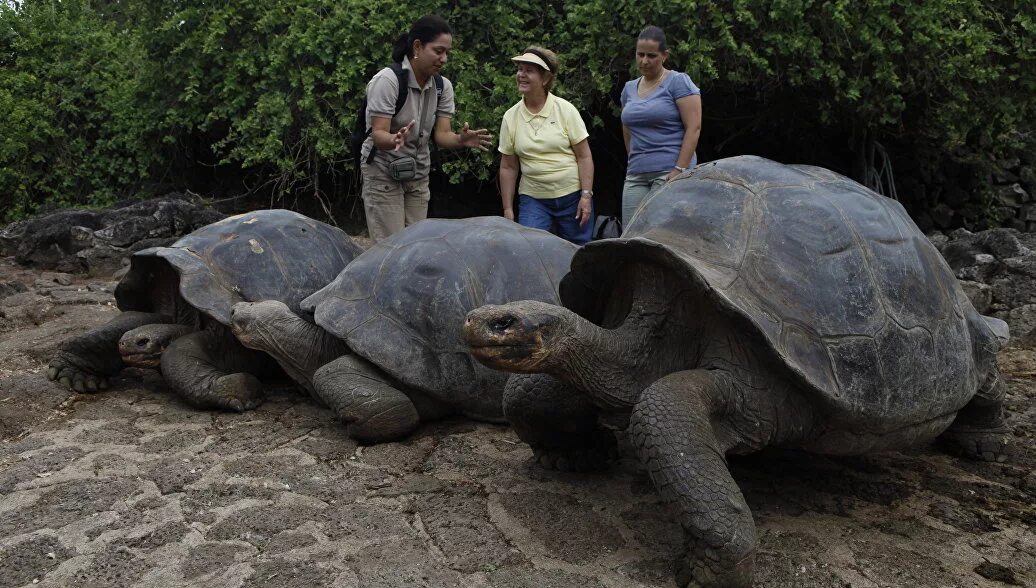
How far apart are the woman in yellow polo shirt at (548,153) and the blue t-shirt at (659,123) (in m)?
0.34

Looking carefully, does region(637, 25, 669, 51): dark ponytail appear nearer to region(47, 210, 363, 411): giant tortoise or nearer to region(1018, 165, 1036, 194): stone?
region(47, 210, 363, 411): giant tortoise

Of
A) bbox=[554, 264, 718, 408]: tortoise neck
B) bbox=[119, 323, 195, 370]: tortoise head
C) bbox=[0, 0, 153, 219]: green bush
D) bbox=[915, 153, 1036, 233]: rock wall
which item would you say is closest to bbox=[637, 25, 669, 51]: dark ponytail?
bbox=[554, 264, 718, 408]: tortoise neck

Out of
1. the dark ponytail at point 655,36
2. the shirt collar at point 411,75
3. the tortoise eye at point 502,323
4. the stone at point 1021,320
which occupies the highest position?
the dark ponytail at point 655,36

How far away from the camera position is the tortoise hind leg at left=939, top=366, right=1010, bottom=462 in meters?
2.82

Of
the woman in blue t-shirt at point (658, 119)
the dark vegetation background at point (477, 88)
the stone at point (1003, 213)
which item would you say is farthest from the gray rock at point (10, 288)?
the stone at point (1003, 213)

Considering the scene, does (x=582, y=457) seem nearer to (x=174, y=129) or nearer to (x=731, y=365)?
(x=731, y=365)

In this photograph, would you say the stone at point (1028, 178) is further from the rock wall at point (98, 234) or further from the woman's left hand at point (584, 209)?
the rock wall at point (98, 234)

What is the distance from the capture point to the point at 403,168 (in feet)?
14.2

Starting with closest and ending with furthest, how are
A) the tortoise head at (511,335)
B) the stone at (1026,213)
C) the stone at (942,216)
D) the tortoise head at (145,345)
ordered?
1. the tortoise head at (511,335)
2. the tortoise head at (145,345)
3. the stone at (942,216)
4. the stone at (1026,213)

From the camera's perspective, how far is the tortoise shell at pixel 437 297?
3.18 metres

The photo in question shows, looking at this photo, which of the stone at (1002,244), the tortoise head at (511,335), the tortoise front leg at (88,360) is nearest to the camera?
the tortoise head at (511,335)

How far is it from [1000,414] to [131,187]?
878 centimetres

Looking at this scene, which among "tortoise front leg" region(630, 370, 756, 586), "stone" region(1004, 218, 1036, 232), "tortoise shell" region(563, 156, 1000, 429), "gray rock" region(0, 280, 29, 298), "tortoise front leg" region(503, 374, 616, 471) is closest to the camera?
"tortoise front leg" region(630, 370, 756, 586)

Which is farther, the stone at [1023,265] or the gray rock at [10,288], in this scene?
the gray rock at [10,288]
